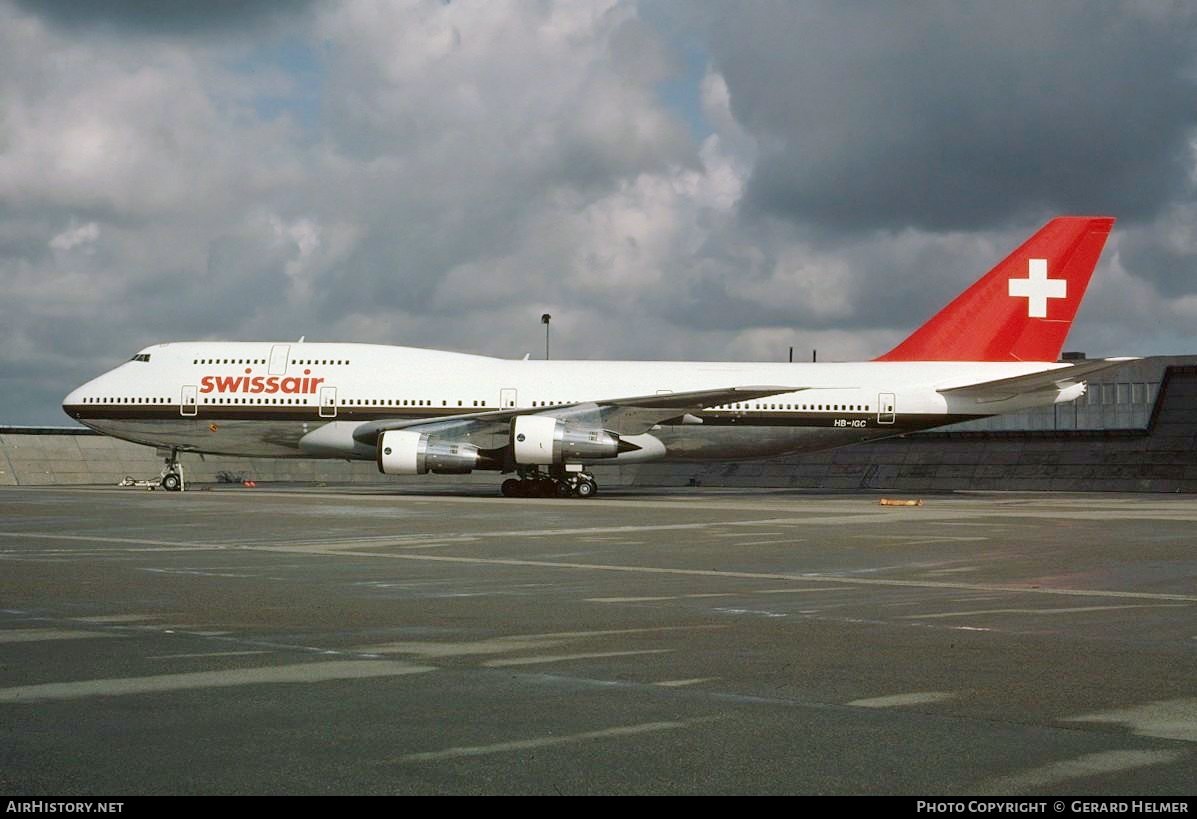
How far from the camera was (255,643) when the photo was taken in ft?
26.1

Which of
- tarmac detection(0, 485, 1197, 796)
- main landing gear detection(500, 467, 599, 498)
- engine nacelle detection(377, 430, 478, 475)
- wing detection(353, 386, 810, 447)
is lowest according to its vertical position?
tarmac detection(0, 485, 1197, 796)

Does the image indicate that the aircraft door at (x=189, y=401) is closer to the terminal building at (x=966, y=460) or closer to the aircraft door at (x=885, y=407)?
the terminal building at (x=966, y=460)

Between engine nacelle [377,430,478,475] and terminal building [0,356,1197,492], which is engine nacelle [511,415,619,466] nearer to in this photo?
engine nacelle [377,430,478,475]

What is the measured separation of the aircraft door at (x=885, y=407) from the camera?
3538cm

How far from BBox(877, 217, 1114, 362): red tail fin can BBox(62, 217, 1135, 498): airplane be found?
4 centimetres

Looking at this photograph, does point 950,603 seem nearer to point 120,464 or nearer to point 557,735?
point 557,735

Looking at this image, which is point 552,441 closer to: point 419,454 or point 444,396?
point 419,454

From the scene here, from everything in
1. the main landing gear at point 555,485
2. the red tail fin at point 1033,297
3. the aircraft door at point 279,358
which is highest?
the red tail fin at point 1033,297

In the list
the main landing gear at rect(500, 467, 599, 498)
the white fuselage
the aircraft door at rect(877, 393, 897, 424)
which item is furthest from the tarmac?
the aircraft door at rect(877, 393, 897, 424)

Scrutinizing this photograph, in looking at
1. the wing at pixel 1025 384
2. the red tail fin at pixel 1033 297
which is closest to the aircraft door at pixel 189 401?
the wing at pixel 1025 384

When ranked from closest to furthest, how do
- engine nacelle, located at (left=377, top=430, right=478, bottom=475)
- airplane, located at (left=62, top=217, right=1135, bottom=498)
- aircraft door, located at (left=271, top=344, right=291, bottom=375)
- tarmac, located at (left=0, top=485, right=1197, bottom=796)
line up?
1. tarmac, located at (left=0, top=485, right=1197, bottom=796)
2. engine nacelle, located at (left=377, top=430, right=478, bottom=475)
3. airplane, located at (left=62, top=217, right=1135, bottom=498)
4. aircraft door, located at (left=271, top=344, right=291, bottom=375)

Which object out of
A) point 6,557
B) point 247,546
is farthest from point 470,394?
point 6,557

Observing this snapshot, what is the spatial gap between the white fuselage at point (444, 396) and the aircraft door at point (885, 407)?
4cm

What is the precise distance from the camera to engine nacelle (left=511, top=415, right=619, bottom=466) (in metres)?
32.5
